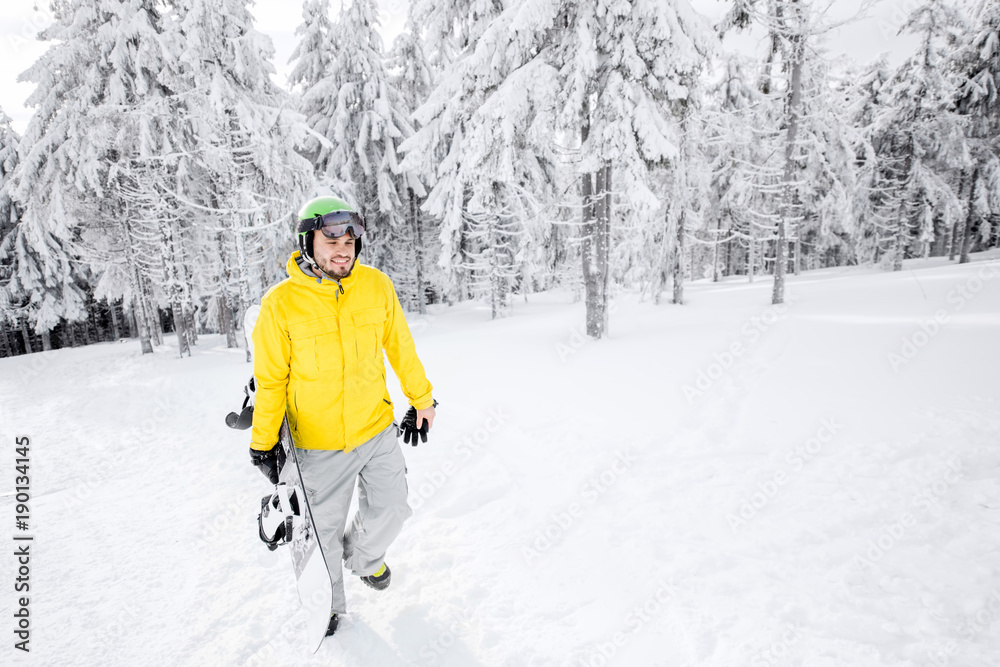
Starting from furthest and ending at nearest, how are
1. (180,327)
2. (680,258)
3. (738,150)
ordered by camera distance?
1. (738,150)
2. (680,258)
3. (180,327)

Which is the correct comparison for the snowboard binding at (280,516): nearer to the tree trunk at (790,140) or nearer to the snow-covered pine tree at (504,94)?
the snow-covered pine tree at (504,94)

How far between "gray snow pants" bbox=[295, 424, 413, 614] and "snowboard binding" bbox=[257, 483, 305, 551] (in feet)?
0.32

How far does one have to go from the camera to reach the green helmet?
8.76 feet

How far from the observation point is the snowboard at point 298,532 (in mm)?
2697

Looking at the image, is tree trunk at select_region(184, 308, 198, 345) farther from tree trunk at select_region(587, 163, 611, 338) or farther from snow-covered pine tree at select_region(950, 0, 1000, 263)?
snow-covered pine tree at select_region(950, 0, 1000, 263)

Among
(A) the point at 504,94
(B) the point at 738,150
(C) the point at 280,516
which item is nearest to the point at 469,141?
(A) the point at 504,94

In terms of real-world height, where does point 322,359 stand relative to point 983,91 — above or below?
below

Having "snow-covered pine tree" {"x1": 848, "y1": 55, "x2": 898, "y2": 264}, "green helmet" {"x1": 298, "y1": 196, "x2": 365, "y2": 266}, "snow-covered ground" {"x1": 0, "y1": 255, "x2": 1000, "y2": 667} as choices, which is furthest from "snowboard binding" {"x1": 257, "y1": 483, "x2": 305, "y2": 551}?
"snow-covered pine tree" {"x1": 848, "y1": 55, "x2": 898, "y2": 264}

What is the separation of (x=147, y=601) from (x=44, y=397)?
11.4 m

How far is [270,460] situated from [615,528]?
2718 mm

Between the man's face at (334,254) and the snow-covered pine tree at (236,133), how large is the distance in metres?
11.6

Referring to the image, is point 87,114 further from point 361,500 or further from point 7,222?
point 361,500

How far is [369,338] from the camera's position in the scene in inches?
112

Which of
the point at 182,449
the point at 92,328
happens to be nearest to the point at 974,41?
the point at 182,449
